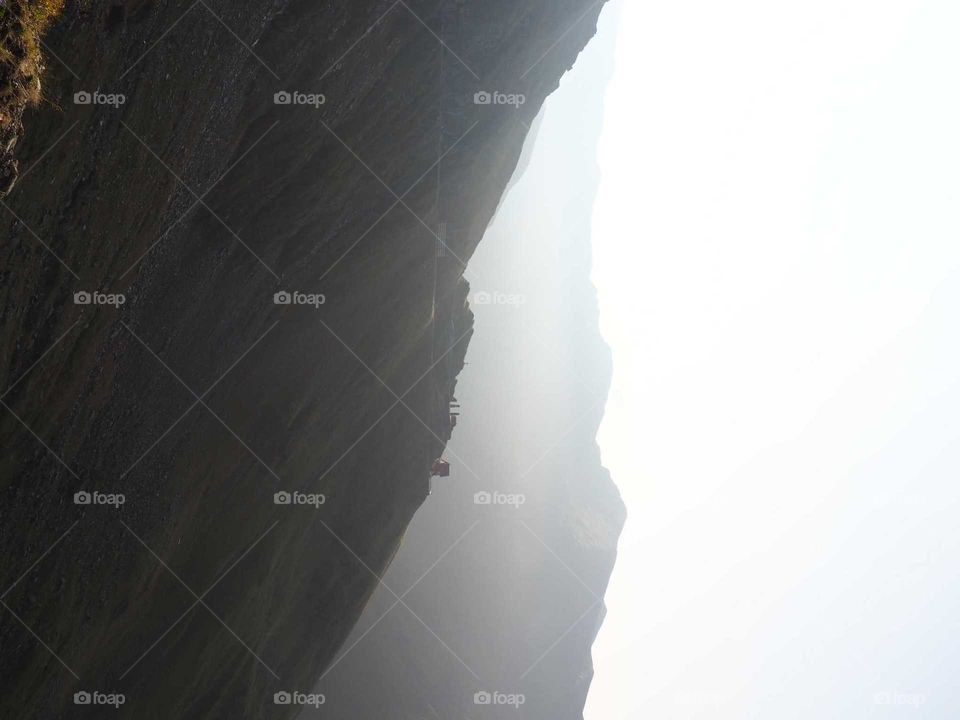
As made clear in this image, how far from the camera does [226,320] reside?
498 inches

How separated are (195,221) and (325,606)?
13.0 meters

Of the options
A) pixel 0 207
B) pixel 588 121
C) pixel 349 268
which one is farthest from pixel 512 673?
pixel 588 121

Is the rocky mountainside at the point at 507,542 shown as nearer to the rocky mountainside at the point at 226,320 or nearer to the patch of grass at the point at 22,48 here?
the rocky mountainside at the point at 226,320

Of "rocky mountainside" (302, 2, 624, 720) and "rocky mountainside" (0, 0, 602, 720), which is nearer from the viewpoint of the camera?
"rocky mountainside" (0, 0, 602, 720)

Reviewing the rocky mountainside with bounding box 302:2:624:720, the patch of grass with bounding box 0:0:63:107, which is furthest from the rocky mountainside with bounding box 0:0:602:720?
the rocky mountainside with bounding box 302:2:624:720

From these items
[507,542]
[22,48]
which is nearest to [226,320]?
[22,48]

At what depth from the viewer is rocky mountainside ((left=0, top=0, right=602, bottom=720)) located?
8.46 metres

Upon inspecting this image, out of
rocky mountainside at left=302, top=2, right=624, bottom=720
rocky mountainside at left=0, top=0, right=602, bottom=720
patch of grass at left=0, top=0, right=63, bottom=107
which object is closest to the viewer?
patch of grass at left=0, top=0, right=63, bottom=107

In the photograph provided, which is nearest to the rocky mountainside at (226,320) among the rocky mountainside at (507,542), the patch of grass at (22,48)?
the patch of grass at (22,48)

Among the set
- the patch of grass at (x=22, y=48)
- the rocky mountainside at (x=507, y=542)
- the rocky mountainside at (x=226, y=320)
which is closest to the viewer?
the patch of grass at (x=22, y=48)

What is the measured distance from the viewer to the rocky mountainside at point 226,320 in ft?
27.8

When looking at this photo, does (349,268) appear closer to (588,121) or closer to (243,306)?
(243,306)

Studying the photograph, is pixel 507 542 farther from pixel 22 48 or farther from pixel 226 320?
pixel 22 48

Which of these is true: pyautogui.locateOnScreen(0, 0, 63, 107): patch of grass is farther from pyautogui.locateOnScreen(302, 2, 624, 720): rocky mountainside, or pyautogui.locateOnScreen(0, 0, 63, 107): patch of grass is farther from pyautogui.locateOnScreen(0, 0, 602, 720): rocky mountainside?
pyautogui.locateOnScreen(302, 2, 624, 720): rocky mountainside
